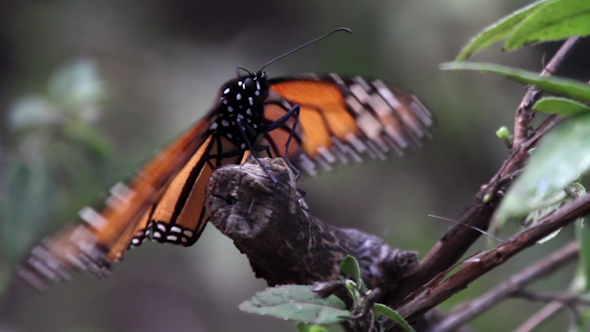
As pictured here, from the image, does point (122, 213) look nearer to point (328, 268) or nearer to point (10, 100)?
point (328, 268)

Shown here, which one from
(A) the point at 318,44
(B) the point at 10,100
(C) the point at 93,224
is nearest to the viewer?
(C) the point at 93,224

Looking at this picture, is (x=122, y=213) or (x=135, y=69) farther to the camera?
(x=135, y=69)

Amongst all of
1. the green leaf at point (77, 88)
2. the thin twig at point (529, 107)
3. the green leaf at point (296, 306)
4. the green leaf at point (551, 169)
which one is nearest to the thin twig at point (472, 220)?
the thin twig at point (529, 107)

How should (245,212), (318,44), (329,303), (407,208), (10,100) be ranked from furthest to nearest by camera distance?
(10,100)
(318,44)
(407,208)
(245,212)
(329,303)

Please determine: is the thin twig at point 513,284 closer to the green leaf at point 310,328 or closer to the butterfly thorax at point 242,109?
the green leaf at point 310,328

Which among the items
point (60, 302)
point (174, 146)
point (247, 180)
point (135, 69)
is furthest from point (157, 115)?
point (247, 180)

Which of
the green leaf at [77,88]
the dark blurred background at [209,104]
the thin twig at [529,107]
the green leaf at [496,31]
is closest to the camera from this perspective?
the green leaf at [496,31]

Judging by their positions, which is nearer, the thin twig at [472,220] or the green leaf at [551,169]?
the green leaf at [551,169]
